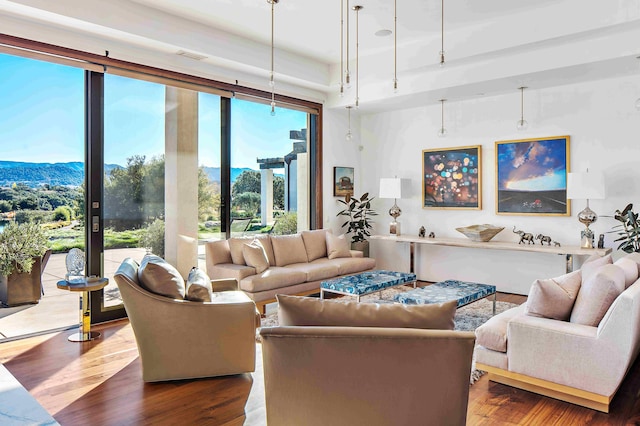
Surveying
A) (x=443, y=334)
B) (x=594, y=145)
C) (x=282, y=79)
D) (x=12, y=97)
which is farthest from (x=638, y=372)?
(x=12, y=97)

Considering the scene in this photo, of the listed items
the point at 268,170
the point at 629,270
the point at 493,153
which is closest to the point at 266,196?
the point at 268,170

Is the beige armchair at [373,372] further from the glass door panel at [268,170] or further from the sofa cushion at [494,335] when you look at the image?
the glass door panel at [268,170]

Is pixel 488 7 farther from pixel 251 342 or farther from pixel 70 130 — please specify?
pixel 70 130

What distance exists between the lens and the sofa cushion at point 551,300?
2951 millimetres

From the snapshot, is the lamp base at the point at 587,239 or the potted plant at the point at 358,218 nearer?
the lamp base at the point at 587,239

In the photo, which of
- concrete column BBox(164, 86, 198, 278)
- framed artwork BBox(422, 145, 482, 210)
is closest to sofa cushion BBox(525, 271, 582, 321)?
framed artwork BBox(422, 145, 482, 210)

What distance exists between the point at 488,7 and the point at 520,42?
536 millimetres

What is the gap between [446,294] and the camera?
4305mm

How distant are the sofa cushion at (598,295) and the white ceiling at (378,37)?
2.72m

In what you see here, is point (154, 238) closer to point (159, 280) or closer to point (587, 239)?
point (159, 280)

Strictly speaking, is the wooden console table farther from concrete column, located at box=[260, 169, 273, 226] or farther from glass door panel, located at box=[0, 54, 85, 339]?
glass door panel, located at box=[0, 54, 85, 339]

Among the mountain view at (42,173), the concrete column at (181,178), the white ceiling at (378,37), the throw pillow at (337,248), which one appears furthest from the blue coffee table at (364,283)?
the mountain view at (42,173)

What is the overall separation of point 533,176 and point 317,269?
303 centimetres

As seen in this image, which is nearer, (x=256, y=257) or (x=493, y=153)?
(x=256, y=257)
